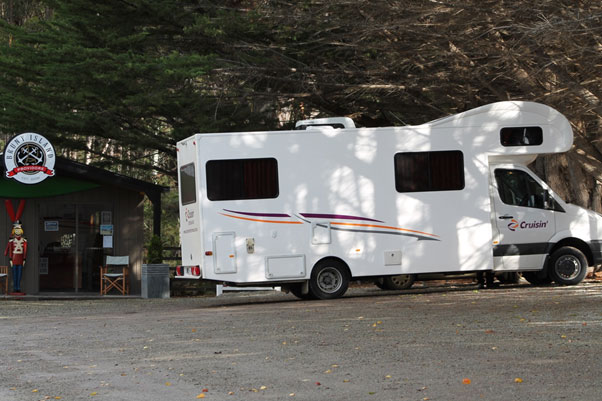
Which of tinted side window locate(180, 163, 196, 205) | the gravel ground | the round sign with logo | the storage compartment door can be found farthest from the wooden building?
the gravel ground

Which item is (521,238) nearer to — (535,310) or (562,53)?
(562,53)

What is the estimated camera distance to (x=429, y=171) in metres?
17.8

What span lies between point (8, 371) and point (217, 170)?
27.0ft

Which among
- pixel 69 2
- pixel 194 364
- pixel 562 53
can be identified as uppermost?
pixel 69 2

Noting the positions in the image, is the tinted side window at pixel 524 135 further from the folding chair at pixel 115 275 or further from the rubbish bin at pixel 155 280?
the folding chair at pixel 115 275

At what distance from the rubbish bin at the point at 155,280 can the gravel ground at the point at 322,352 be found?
5589 millimetres

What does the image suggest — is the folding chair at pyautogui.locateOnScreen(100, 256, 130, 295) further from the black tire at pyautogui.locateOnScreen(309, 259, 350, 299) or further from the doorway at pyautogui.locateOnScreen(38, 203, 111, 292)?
the black tire at pyautogui.locateOnScreen(309, 259, 350, 299)

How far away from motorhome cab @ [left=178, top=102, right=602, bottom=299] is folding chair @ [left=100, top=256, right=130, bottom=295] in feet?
19.4

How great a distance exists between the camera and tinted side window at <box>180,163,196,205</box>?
1759 cm

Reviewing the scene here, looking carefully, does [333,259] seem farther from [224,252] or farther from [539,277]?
[539,277]

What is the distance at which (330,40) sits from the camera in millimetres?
22156

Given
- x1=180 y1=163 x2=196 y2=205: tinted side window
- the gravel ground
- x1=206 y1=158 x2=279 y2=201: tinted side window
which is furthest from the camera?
x1=180 y1=163 x2=196 y2=205: tinted side window

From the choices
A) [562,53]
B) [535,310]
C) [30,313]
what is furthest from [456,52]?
[30,313]

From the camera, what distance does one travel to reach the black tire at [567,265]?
60.8 ft
